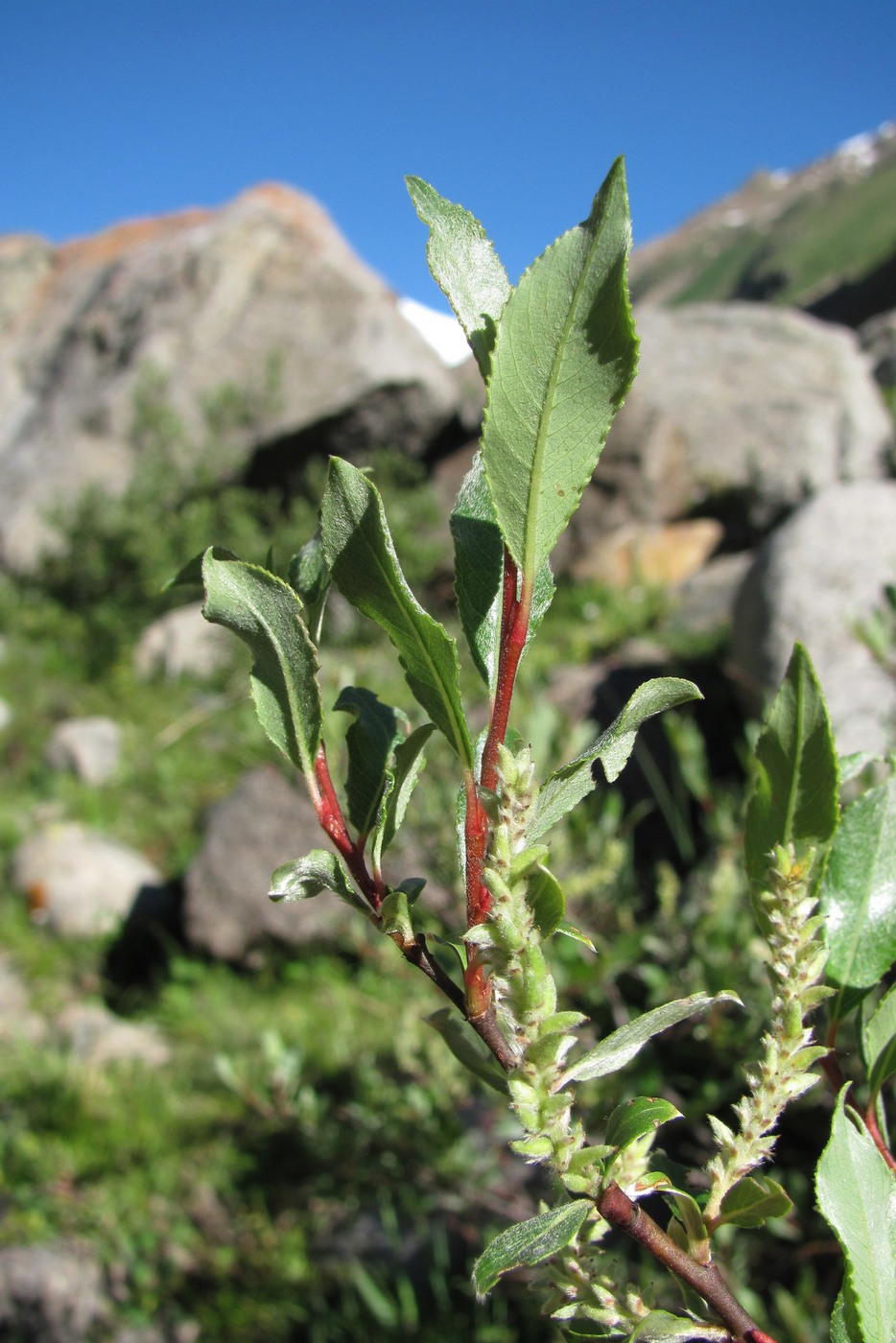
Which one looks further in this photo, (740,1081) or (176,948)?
(176,948)

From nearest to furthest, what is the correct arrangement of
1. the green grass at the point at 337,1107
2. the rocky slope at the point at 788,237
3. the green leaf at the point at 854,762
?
the green leaf at the point at 854,762 → the green grass at the point at 337,1107 → the rocky slope at the point at 788,237

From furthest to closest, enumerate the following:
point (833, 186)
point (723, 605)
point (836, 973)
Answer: point (833, 186) → point (723, 605) → point (836, 973)

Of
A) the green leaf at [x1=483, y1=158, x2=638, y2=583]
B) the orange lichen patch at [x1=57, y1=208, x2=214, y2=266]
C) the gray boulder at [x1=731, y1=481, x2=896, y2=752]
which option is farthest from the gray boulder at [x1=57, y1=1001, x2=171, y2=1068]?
the orange lichen patch at [x1=57, y1=208, x2=214, y2=266]

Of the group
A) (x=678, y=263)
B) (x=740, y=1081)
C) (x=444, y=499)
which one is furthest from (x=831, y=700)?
(x=678, y=263)

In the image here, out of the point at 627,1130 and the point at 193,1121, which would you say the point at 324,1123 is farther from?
the point at 627,1130

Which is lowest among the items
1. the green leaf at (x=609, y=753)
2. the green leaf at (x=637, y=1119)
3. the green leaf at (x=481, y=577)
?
the green leaf at (x=637, y=1119)

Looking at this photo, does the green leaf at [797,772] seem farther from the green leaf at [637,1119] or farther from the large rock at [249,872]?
the large rock at [249,872]

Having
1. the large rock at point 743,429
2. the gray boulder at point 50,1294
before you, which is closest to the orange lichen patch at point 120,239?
the large rock at point 743,429

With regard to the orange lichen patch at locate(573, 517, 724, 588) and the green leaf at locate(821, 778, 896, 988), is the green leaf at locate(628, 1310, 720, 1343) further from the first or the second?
the orange lichen patch at locate(573, 517, 724, 588)
